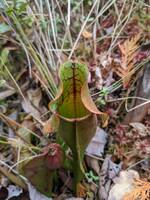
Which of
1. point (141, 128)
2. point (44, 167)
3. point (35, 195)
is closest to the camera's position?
point (44, 167)

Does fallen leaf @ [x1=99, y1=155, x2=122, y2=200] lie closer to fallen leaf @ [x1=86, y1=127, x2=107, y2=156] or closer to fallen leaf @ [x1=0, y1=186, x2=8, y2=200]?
fallen leaf @ [x1=86, y1=127, x2=107, y2=156]

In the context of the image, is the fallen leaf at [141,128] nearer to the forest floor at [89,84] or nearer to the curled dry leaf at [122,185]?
the forest floor at [89,84]

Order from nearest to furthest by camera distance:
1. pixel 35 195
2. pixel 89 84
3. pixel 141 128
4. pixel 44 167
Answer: pixel 44 167
pixel 35 195
pixel 141 128
pixel 89 84

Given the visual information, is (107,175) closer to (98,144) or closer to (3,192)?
(98,144)

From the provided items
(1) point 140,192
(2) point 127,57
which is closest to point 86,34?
(2) point 127,57

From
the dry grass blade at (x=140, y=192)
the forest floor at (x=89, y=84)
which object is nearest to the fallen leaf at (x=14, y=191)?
the forest floor at (x=89, y=84)

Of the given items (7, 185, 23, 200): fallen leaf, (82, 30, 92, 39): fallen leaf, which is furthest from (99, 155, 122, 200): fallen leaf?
(82, 30, 92, 39): fallen leaf
